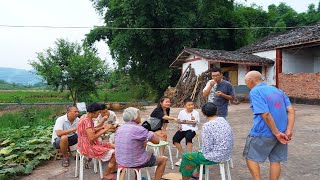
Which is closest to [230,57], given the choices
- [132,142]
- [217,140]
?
[217,140]

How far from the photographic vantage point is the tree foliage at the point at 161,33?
847 inches

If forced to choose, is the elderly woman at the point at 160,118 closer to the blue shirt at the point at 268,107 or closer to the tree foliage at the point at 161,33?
the blue shirt at the point at 268,107

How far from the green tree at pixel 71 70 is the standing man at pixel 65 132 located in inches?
463

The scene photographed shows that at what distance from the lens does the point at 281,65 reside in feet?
56.7

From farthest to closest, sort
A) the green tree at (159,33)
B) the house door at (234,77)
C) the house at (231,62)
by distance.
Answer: the green tree at (159,33)
the house door at (234,77)
the house at (231,62)

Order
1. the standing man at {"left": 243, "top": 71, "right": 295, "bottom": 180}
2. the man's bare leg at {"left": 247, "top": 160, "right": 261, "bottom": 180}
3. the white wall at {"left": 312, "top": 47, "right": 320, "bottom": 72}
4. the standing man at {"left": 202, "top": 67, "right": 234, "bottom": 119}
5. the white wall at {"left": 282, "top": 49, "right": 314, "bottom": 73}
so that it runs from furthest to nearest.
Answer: the white wall at {"left": 312, "top": 47, "right": 320, "bottom": 72} < the white wall at {"left": 282, "top": 49, "right": 314, "bottom": 73} < the standing man at {"left": 202, "top": 67, "right": 234, "bottom": 119} < the man's bare leg at {"left": 247, "top": 160, "right": 261, "bottom": 180} < the standing man at {"left": 243, "top": 71, "right": 295, "bottom": 180}

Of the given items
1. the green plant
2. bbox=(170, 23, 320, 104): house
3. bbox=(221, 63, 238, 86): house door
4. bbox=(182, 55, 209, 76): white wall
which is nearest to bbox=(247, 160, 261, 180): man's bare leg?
the green plant

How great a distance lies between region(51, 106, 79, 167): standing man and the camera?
208 inches

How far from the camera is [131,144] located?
3.60 metres

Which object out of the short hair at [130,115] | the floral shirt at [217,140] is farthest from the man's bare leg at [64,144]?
the floral shirt at [217,140]

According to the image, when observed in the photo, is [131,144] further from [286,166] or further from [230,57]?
[230,57]

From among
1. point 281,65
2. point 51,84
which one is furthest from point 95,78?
point 281,65

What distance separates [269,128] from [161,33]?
19397 mm

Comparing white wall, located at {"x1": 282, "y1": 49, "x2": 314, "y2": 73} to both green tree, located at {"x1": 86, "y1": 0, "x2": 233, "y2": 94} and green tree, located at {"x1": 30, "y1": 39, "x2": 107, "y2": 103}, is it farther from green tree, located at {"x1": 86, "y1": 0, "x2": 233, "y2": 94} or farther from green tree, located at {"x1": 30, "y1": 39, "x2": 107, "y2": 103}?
green tree, located at {"x1": 30, "y1": 39, "x2": 107, "y2": 103}
